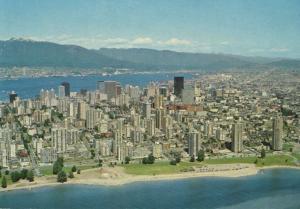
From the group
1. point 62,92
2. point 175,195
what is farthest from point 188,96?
point 175,195

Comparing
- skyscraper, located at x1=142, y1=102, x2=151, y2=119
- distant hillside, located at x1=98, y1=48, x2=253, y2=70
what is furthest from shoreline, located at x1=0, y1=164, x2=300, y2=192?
distant hillside, located at x1=98, y1=48, x2=253, y2=70

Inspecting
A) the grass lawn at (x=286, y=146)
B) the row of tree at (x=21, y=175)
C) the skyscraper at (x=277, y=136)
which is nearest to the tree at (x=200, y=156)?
the skyscraper at (x=277, y=136)

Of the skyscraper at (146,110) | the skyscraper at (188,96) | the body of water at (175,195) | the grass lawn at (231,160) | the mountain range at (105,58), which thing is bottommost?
the body of water at (175,195)

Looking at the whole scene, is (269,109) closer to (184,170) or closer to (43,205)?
(184,170)

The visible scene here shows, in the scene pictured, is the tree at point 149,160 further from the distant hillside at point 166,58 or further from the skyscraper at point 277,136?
the distant hillside at point 166,58

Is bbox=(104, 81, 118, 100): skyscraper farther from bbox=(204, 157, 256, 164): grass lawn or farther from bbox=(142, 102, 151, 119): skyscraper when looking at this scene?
bbox=(204, 157, 256, 164): grass lawn

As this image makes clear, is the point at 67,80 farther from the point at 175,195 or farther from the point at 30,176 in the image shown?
the point at 175,195

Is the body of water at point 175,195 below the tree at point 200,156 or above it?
below
